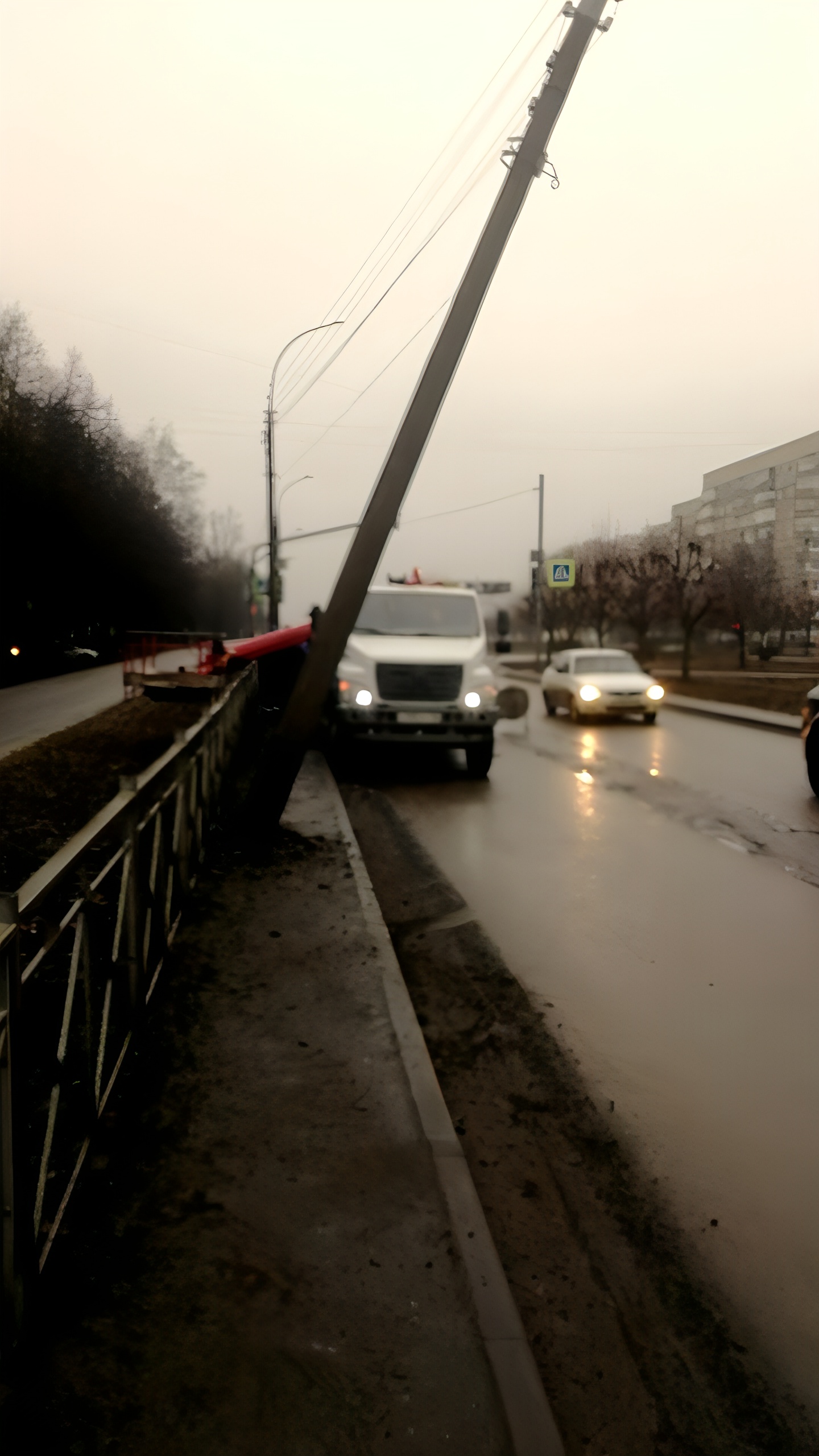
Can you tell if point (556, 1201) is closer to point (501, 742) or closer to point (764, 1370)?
point (764, 1370)

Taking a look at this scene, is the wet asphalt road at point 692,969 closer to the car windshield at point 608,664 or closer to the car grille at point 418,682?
the car grille at point 418,682

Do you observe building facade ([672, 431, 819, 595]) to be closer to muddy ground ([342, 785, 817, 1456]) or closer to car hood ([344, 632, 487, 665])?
car hood ([344, 632, 487, 665])

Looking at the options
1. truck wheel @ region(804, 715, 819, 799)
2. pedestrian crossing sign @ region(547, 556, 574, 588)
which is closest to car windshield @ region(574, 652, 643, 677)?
truck wheel @ region(804, 715, 819, 799)

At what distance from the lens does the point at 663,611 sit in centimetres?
4350

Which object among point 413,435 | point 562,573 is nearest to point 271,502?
point 562,573

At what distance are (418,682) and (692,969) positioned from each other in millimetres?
8089

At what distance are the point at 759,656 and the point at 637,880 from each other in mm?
35970

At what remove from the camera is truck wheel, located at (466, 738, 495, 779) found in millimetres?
13250

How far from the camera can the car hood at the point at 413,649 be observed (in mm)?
13453

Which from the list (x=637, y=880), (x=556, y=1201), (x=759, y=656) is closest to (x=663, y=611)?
(x=759, y=656)

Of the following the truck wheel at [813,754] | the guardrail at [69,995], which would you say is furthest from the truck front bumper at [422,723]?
the guardrail at [69,995]

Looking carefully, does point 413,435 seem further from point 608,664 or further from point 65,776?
point 608,664

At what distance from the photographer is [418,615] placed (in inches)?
587

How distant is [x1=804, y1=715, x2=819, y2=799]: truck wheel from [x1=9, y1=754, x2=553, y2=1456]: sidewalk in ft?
27.2
